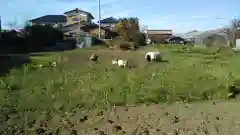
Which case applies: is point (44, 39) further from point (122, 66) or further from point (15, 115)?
point (15, 115)

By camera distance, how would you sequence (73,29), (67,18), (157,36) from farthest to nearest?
1. (67,18)
2. (157,36)
3. (73,29)

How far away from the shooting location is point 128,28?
35312mm

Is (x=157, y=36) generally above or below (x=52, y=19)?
below

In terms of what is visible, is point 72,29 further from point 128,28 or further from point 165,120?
point 165,120

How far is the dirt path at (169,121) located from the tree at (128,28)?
86.9ft

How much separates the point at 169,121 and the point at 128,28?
29.7 metres

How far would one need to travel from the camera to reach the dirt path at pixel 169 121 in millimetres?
5406

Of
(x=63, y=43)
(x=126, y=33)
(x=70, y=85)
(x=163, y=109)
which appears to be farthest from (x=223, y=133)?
(x=126, y=33)

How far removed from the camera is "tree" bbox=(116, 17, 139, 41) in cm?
3362

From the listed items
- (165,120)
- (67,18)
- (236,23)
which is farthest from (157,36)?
(165,120)

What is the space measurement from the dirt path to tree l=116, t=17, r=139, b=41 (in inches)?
1043

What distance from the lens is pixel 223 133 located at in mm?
5355

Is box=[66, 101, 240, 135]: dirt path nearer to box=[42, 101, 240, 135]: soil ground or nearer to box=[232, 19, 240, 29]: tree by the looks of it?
box=[42, 101, 240, 135]: soil ground

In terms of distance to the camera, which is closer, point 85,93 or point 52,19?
point 85,93
